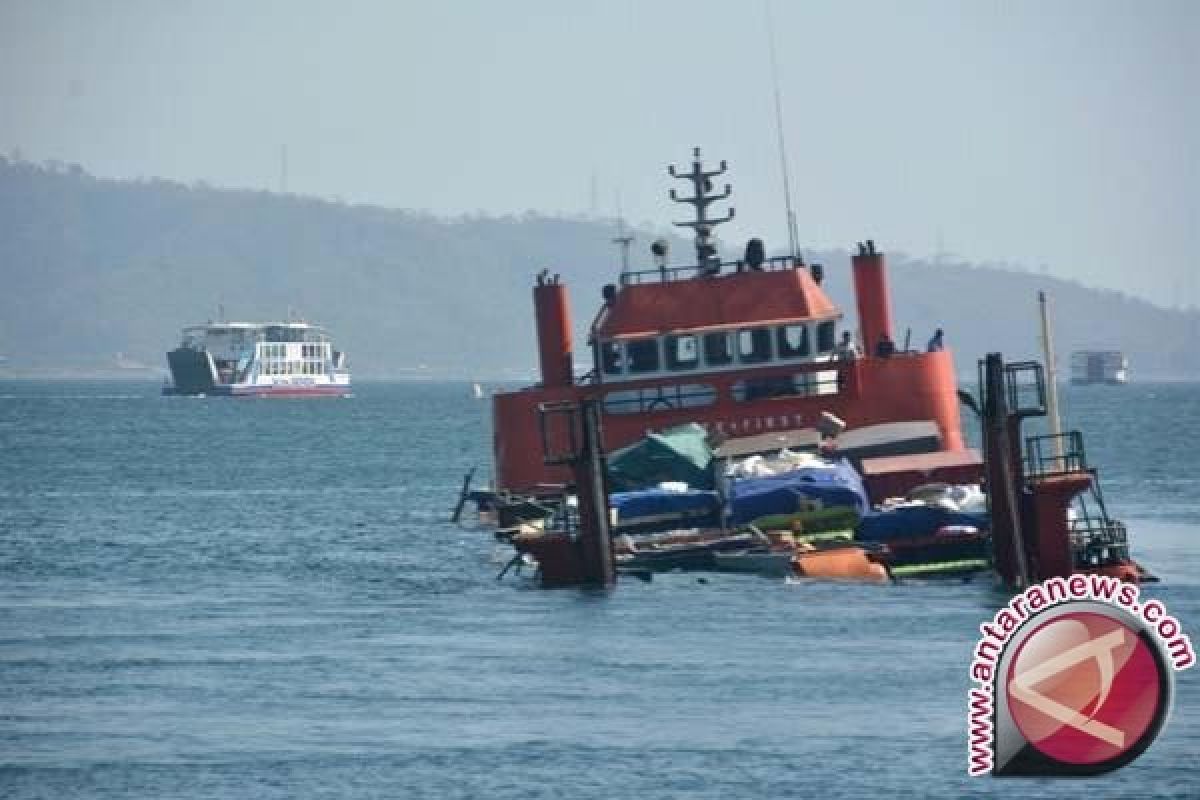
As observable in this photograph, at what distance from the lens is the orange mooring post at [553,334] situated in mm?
67438

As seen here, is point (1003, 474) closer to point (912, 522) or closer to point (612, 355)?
point (912, 522)

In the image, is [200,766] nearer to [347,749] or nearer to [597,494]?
[347,749]

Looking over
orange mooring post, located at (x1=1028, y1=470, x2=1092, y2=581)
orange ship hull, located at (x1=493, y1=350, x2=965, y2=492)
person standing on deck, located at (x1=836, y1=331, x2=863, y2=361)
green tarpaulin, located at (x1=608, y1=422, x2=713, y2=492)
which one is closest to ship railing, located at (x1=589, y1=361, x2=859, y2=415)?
orange ship hull, located at (x1=493, y1=350, x2=965, y2=492)

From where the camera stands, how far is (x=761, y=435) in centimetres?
6253

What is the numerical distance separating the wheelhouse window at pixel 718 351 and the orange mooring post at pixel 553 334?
3.73 meters

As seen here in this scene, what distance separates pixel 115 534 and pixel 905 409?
63.8ft

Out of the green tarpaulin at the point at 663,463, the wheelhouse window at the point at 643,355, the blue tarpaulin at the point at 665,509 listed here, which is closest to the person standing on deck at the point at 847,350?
the wheelhouse window at the point at 643,355

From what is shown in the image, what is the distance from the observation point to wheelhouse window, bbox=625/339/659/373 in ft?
212

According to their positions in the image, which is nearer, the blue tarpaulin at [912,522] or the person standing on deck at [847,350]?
the blue tarpaulin at [912,522]

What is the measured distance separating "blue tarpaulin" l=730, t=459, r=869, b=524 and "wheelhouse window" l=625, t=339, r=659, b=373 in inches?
330

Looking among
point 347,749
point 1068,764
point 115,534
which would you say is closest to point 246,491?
point 115,534

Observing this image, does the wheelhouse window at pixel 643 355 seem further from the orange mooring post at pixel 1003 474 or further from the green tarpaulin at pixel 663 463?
the orange mooring post at pixel 1003 474

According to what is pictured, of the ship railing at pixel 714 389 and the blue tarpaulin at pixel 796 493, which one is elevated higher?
the ship railing at pixel 714 389

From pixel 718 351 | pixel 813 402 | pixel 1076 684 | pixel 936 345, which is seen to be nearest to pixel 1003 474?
pixel 813 402
